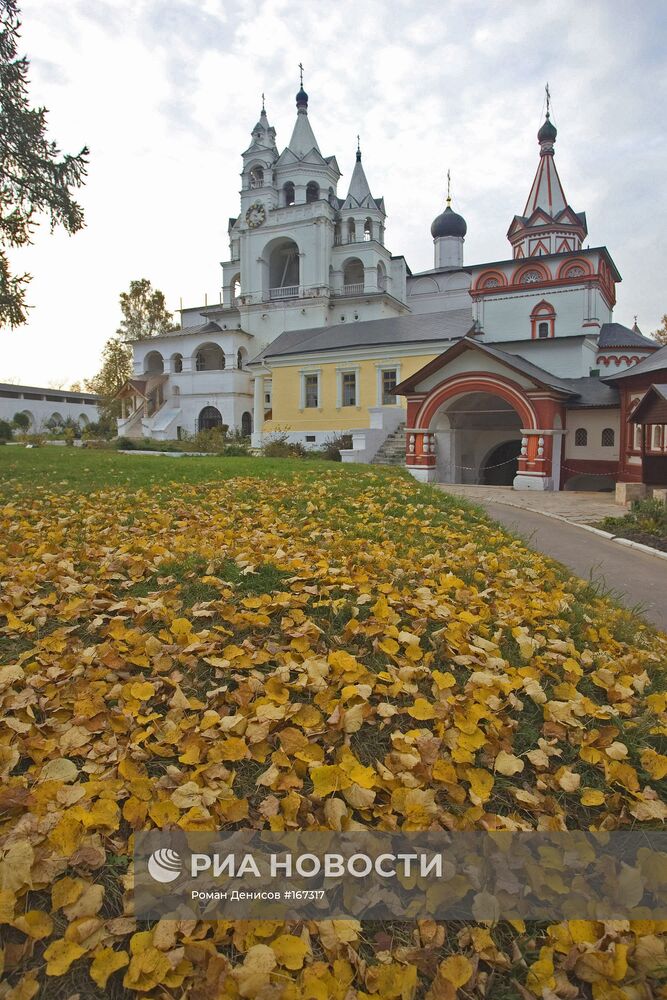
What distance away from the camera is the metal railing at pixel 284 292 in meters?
42.7

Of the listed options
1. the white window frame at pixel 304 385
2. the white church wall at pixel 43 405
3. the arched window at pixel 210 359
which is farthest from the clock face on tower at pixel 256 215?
the white church wall at pixel 43 405

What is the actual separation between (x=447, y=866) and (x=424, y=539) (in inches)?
168

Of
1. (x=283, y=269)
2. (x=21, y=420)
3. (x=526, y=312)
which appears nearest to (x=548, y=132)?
(x=526, y=312)

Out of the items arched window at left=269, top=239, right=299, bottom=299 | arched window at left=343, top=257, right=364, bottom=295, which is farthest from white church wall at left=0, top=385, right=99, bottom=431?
arched window at left=343, top=257, right=364, bottom=295

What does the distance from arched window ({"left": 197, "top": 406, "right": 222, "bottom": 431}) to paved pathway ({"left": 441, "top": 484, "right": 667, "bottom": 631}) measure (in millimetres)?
30346

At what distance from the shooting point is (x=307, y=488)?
383 inches

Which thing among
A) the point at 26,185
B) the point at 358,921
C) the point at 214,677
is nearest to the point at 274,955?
the point at 358,921

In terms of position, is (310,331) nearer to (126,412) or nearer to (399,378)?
(399,378)

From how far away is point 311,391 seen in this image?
29.6 metres

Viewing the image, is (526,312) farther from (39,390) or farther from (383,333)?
(39,390)

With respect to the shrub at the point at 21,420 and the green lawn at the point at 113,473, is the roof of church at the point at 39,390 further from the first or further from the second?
the green lawn at the point at 113,473

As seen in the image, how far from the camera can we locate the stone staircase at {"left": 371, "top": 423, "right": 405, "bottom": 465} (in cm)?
2312

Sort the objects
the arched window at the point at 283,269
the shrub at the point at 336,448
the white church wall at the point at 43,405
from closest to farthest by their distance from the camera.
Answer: the shrub at the point at 336,448
the arched window at the point at 283,269
the white church wall at the point at 43,405

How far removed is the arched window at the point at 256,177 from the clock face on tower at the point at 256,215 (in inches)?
96.8
